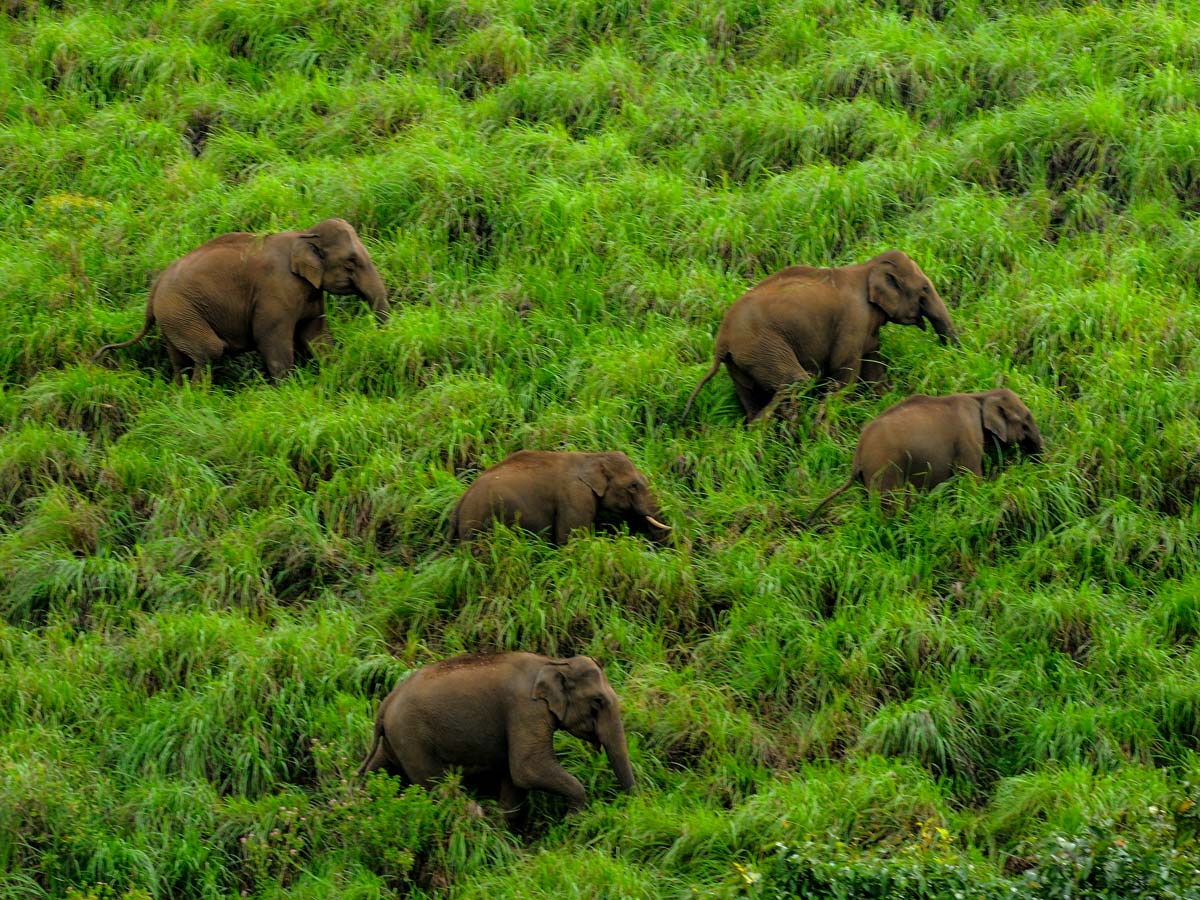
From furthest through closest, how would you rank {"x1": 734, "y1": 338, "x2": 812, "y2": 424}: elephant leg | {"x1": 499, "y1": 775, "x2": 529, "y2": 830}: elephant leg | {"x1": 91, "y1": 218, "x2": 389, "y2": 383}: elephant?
{"x1": 91, "y1": 218, "x2": 389, "y2": 383}: elephant
{"x1": 734, "y1": 338, "x2": 812, "y2": 424}: elephant leg
{"x1": 499, "y1": 775, "x2": 529, "y2": 830}: elephant leg

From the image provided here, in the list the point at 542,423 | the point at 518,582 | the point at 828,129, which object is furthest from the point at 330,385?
the point at 828,129

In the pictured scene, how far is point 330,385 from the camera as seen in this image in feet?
32.7

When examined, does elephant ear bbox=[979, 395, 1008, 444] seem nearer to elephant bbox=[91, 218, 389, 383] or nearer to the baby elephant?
the baby elephant

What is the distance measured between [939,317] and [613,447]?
74.1 inches

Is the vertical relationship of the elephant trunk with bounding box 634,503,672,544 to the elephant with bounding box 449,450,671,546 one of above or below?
below

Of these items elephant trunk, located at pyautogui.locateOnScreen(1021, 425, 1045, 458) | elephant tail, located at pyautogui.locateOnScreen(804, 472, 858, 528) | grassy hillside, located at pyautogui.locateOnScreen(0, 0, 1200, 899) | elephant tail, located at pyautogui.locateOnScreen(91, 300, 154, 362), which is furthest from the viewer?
elephant tail, located at pyautogui.locateOnScreen(91, 300, 154, 362)

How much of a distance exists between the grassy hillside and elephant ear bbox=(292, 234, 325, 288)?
0.40 meters

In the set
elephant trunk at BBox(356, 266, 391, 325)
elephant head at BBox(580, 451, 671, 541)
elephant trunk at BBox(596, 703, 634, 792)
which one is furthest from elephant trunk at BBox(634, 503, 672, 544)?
elephant trunk at BBox(356, 266, 391, 325)

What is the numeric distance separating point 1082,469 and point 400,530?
10.8 ft

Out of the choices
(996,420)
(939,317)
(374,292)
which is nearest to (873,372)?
(939,317)

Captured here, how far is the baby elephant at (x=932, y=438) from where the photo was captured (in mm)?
8766

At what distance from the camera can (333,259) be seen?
10156 millimetres

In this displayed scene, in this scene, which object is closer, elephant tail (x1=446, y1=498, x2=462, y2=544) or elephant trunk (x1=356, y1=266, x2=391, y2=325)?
elephant tail (x1=446, y1=498, x2=462, y2=544)

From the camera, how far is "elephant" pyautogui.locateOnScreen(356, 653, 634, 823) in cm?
741
